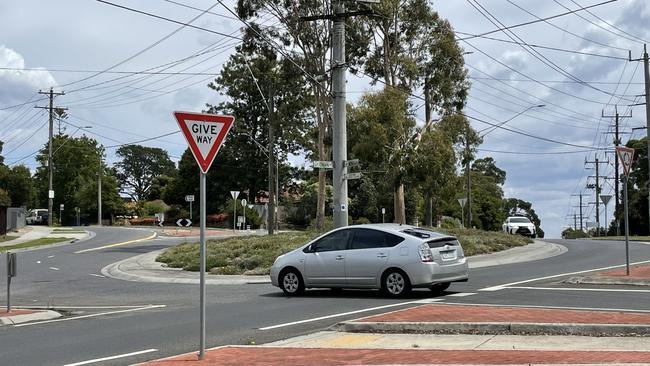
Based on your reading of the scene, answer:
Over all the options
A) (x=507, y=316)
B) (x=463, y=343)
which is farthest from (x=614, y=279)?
(x=463, y=343)

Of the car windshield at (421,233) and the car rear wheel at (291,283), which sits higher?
the car windshield at (421,233)

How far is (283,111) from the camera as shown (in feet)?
144

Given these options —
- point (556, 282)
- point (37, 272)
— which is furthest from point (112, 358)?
point (37, 272)

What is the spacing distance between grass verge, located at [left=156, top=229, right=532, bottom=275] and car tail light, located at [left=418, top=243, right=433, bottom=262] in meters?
9.18

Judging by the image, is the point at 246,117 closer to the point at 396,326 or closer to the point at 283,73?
the point at 283,73

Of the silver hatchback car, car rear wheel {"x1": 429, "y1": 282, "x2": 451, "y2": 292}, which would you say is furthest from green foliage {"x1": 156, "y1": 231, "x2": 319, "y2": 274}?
car rear wheel {"x1": 429, "y1": 282, "x2": 451, "y2": 292}

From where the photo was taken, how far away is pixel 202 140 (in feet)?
26.6

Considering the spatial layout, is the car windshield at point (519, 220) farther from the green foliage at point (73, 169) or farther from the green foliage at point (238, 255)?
the green foliage at point (73, 169)

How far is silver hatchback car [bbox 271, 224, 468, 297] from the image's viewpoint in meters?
13.9

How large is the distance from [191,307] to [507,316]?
6.82m

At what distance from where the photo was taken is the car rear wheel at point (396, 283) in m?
14.0

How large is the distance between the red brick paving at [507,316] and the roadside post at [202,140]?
3335mm

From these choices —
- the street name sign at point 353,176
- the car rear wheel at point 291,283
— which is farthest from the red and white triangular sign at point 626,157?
Answer: the car rear wheel at point 291,283

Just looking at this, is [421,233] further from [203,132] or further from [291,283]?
[203,132]
